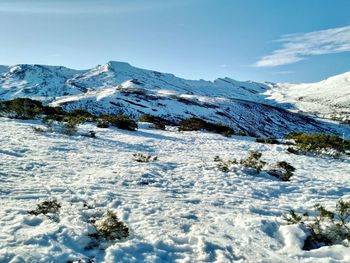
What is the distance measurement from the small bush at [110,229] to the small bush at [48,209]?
3.32ft

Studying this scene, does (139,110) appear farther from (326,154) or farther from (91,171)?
(91,171)

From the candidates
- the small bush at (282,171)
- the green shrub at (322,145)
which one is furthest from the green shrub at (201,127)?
the small bush at (282,171)

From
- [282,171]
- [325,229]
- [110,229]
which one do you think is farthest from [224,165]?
[110,229]

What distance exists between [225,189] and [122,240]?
15.7 feet

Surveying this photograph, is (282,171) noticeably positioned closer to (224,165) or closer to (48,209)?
(224,165)

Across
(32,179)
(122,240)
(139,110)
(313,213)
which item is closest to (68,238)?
(122,240)

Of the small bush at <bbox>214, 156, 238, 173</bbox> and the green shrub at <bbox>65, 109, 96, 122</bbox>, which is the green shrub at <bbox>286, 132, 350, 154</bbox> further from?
the green shrub at <bbox>65, 109, 96, 122</bbox>

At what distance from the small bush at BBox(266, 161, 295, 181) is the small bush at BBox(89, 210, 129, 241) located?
723 cm

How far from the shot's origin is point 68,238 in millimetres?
6441

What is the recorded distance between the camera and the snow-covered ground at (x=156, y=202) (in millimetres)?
6191

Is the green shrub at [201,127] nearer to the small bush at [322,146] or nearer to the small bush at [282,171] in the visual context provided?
the small bush at [322,146]

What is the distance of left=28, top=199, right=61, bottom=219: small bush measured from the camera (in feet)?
24.4

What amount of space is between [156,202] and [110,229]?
211 centimetres

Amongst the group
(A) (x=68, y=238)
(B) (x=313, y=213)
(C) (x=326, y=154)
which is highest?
(C) (x=326, y=154)
